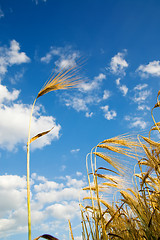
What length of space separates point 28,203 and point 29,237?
7.4 inches

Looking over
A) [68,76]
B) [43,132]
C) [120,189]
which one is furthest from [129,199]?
[68,76]

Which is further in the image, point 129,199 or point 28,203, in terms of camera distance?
point 129,199

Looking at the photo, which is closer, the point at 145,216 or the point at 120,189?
the point at 145,216

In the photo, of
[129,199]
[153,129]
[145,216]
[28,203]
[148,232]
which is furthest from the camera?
[153,129]

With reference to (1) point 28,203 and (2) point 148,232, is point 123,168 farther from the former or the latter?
(1) point 28,203

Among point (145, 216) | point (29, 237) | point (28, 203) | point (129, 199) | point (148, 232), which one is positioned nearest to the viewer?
point (29, 237)

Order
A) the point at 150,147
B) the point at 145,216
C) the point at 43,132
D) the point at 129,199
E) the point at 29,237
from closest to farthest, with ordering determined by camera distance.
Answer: the point at 29,237
the point at 43,132
the point at 145,216
the point at 129,199
the point at 150,147

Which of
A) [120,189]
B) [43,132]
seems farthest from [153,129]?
[43,132]

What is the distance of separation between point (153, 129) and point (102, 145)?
3.12 feet

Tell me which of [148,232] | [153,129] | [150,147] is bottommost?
[148,232]

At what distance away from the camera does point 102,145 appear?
249 cm

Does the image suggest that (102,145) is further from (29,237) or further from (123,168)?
(29,237)

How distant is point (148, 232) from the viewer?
1910mm

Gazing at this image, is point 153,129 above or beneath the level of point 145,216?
above
